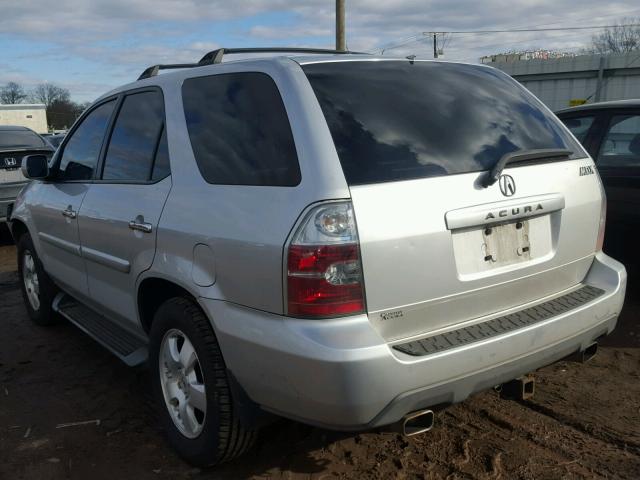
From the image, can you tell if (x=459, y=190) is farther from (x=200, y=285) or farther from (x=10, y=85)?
(x=10, y=85)

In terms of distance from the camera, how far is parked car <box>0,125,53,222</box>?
9.16 metres

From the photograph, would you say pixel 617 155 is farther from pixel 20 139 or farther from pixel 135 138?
pixel 20 139

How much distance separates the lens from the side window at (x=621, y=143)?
5039mm

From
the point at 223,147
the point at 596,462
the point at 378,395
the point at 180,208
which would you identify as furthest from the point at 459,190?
the point at 596,462

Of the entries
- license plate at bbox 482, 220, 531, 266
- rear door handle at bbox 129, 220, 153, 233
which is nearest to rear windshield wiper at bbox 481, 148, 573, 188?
license plate at bbox 482, 220, 531, 266

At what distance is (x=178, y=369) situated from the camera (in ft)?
10.1

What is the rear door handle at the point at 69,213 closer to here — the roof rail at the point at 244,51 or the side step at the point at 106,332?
the side step at the point at 106,332

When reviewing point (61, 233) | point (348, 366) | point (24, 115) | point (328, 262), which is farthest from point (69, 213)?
point (24, 115)

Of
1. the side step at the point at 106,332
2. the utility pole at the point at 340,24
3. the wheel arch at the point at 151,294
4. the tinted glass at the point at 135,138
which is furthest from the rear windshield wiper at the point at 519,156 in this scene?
the utility pole at the point at 340,24

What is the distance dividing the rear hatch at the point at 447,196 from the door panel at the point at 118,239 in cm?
110

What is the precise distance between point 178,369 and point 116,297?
86cm

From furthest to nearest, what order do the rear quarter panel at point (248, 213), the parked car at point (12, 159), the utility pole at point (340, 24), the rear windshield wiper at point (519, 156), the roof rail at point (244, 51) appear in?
the utility pole at point (340, 24) → the parked car at point (12, 159) → the roof rail at point (244, 51) → the rear windshield wiper at point (519, 156) → the rear quarter panel at point (248, 213)

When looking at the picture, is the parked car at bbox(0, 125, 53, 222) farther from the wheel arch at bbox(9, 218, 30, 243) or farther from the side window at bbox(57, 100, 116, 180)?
the side window at bbox(57, 100, 116, 180)

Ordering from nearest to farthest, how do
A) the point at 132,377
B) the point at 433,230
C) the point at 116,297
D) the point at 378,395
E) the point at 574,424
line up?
the point at 378,395
the point at 433,230
the point at 574,424
the point at 116,297
the point at 132,377
